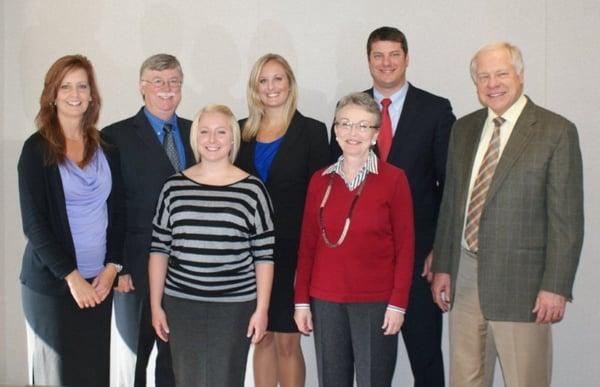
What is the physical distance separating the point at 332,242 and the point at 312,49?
73.0 inches

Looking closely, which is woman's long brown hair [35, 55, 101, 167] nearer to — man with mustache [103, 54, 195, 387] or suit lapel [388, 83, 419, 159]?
man with mustache [103, 54, 195, 387]

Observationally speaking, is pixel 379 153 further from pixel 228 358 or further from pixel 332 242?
pixel 228 358

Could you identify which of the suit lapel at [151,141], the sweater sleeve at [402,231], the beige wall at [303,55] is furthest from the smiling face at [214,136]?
the beige wall at [303,55]

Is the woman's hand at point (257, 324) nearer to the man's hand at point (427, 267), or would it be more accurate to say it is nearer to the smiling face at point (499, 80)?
the man's hand at point (427, 267)

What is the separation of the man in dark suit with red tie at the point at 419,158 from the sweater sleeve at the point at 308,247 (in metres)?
0.64

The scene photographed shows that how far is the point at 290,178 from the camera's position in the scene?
11.0 feet

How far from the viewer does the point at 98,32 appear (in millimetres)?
4504

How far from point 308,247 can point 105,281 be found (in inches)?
34.1

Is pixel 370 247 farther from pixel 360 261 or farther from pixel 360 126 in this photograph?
A: pixel 360 126

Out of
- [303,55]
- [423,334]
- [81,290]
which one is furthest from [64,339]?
[303,55]

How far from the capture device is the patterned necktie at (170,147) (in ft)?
11.0

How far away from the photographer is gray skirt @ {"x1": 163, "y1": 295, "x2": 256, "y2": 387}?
2.77 meters

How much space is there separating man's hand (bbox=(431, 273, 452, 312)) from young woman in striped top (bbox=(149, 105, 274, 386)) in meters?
0.74

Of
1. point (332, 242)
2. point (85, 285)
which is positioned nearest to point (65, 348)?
point (85, 285)
